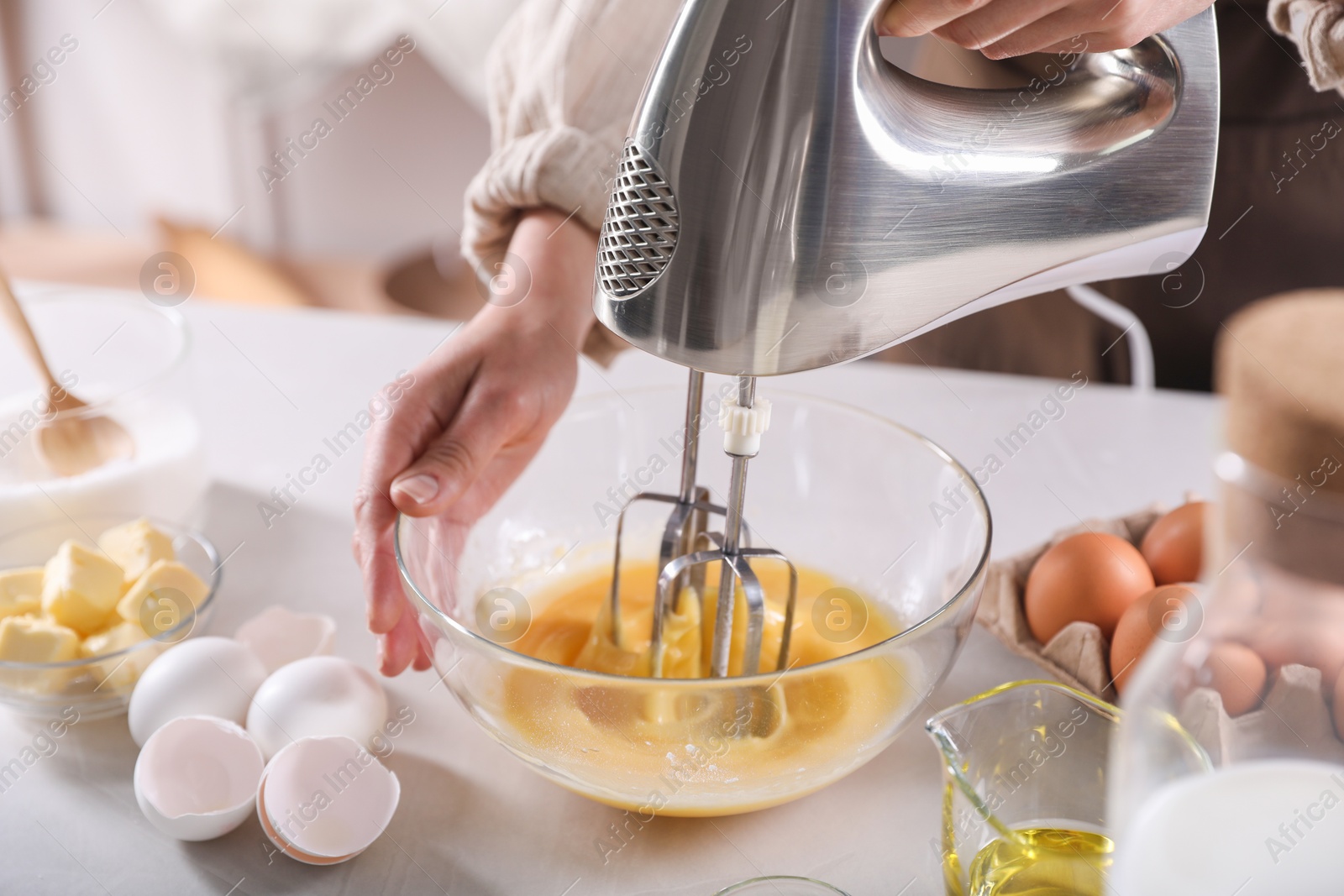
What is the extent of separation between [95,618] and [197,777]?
0.45 feet

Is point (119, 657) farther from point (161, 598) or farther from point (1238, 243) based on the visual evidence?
point (1238, 243)

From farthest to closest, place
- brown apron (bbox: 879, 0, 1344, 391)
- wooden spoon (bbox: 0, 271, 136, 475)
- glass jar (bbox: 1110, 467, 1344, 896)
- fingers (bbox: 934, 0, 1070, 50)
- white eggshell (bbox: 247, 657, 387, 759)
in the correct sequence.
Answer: brown apron (bbox: 879, 0, 1344, 391)
wooden spoon (bbox: 0, 271, 136, 475)
white eggshell (bbox: 247, 657, 387, 759)
fingers (bbox: 934, 0, 1070, 50)
glass jar (bbox: 1110, 467, 1344, 896)

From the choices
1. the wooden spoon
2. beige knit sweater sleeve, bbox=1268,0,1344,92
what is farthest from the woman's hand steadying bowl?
beige knit sweater sleeve, bbox=1268,0,1344,92

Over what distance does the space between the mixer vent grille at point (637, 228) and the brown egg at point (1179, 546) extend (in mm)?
426

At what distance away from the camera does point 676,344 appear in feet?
1.37

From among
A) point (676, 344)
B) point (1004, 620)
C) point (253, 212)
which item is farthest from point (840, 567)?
point (253, 212)

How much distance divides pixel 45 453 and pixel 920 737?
605 millimetres

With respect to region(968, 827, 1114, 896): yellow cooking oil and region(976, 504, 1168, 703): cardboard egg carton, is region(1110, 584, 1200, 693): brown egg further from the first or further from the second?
region(968, 827, 1114, 896): yellow cooking oil

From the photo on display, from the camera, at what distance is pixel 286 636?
67cm

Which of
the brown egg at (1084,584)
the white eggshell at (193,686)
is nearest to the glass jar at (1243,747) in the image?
the brown egg at (1084,584)

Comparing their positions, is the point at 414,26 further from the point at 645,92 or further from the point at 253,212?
the point at 645,92

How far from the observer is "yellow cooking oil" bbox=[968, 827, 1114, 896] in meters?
0.49

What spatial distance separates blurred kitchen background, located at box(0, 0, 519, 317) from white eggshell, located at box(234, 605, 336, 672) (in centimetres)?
174

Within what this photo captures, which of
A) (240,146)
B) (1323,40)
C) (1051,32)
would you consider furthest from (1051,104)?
(240,146)
